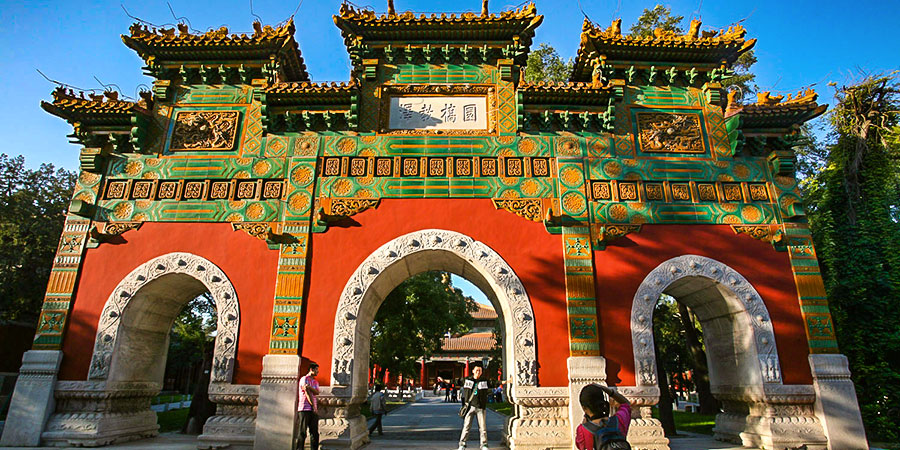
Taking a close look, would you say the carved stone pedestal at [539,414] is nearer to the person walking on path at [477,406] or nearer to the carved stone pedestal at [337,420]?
the person walking on path at [477,406]

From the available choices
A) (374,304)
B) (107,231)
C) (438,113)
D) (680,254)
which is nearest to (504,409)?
(374,304)

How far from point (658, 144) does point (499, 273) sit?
4.29m

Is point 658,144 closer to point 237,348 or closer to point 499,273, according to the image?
point 499,273

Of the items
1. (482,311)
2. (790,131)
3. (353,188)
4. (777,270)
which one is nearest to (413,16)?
(353,188)

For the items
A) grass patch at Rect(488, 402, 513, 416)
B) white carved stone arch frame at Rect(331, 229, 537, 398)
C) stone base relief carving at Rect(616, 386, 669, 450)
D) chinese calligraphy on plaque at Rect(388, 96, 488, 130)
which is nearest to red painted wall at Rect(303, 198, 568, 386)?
white carved stone arch frame at Rect(331, 229, 537, 398)

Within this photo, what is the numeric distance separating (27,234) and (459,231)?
12.7 m

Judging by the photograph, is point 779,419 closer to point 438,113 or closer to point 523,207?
point 523,207

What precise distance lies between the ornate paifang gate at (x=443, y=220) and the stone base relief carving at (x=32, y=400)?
34 mm

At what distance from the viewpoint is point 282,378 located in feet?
25.3

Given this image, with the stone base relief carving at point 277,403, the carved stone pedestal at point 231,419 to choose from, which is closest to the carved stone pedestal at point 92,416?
the carved stone pedestal at point 231,419

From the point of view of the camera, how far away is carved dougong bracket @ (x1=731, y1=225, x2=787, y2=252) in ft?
28.4

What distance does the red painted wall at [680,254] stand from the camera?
803cm

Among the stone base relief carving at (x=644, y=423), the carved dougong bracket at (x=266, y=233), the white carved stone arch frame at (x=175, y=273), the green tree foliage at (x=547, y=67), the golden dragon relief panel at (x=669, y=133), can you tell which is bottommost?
the stone base relief carving at (x=644, y=423)

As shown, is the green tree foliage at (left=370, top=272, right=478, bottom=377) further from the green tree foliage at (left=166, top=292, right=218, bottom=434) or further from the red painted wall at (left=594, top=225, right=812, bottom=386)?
the red painted wall at (left=594, top=225, right=812, bottom=386)
